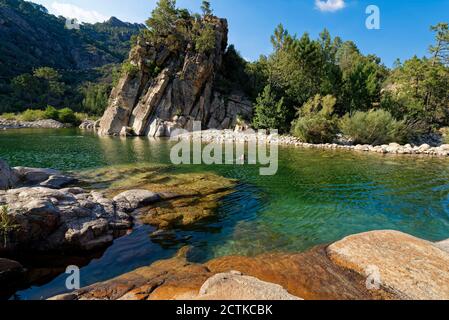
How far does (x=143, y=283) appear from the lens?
6180 mm

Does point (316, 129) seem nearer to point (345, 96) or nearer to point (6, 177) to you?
point (345, 96)

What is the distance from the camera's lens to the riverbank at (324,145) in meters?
29.8

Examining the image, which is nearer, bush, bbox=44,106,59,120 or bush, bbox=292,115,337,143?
bush, bbox=292,115,337,143

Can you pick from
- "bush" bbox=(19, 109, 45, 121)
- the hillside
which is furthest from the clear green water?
the hillside

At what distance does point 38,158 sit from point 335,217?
27.8m

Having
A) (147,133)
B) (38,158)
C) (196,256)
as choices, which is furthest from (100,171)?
(147,133)

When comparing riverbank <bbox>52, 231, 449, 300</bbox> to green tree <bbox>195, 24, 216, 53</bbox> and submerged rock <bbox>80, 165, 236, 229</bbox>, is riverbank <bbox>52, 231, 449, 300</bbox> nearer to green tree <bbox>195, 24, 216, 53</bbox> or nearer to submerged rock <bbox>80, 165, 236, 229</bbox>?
submerged rock <bbox>80, 165, 236, 229</bbox>

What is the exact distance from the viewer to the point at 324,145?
35250 millimetres

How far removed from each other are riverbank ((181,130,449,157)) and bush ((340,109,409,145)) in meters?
2.35

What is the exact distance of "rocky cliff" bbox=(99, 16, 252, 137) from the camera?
5750 centimetres

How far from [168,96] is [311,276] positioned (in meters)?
56.5

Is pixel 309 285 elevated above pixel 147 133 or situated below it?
below

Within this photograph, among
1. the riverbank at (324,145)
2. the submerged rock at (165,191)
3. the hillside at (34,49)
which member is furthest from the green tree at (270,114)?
the hillside at (34,49)
